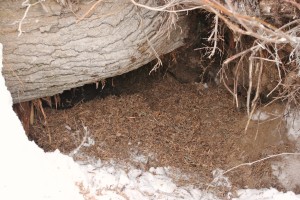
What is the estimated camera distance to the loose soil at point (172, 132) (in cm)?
271

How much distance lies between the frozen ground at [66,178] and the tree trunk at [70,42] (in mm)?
289

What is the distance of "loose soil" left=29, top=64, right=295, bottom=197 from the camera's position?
107 inches

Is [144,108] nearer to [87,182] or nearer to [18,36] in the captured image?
[87,182]

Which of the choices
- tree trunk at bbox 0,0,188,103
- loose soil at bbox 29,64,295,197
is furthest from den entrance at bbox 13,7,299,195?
tree trunk at bbox 0,0,188,103

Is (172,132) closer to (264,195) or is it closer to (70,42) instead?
(264,195)

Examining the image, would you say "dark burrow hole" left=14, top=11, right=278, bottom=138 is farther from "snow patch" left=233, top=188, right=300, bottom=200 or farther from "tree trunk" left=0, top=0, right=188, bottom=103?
"snow patch" left=233, top=188, right=300, bottom=200

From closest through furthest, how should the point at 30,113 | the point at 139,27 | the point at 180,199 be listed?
the point at 139,27 → the point at 180,199 → the point at 30,113

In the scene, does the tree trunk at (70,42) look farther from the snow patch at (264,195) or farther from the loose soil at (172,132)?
the snow patch at (264,195)

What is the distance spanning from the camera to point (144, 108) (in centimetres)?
297

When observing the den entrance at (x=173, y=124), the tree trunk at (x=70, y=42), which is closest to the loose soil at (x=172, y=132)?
the den entrance at (x=173, y=124)

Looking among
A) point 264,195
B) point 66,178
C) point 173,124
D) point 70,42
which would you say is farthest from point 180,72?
point 66,178

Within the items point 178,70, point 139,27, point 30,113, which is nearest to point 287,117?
point 178,70

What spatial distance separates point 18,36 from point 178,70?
1411mm

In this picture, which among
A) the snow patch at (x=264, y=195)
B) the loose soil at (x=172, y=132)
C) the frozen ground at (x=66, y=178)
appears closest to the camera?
the frozen ground at (x=66, y=178)
